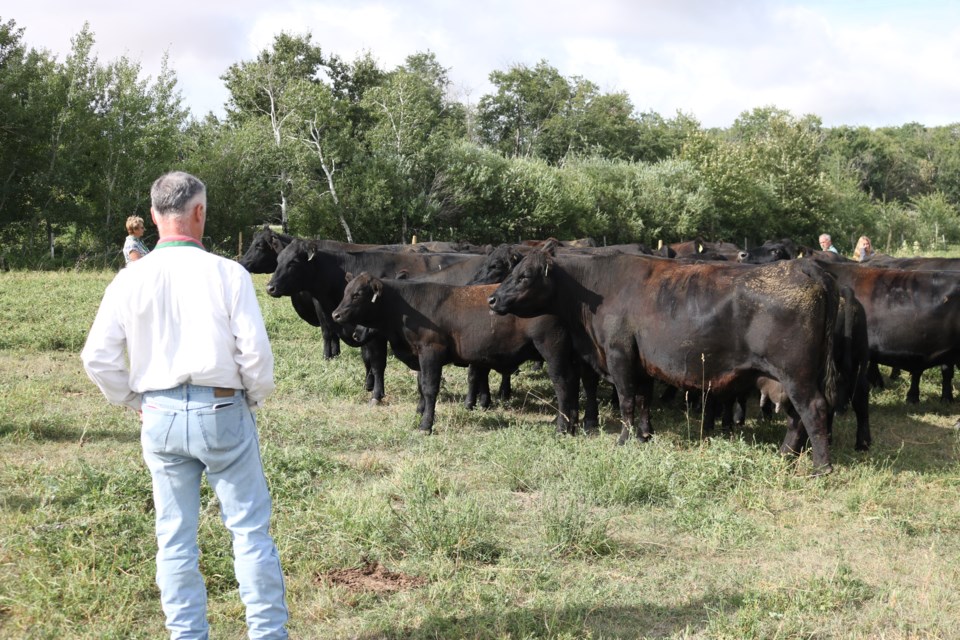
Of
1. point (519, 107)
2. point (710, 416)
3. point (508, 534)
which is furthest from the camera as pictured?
point (519, 107)

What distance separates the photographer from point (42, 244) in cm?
3044

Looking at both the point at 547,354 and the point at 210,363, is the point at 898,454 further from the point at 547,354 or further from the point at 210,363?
the point at 210,363

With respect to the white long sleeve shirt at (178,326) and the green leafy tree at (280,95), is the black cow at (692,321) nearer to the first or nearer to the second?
the white long sleeve shirt at (178,326)

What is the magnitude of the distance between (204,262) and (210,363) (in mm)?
451

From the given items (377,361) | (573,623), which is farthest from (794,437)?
(377,361)

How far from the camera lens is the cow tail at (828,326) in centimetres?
768

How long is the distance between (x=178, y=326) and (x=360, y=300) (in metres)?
5.97

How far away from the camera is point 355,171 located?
127 feet

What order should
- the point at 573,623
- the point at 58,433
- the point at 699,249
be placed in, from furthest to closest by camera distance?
the point at 699,249, the point at 58,433, the point at 573,623

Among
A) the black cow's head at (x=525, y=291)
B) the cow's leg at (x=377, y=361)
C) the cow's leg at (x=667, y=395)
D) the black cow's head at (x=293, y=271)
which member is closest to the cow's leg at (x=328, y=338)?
the black cow's head at (x=293, y=271)

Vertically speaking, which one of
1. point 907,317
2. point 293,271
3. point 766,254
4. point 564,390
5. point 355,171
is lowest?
point 564,390

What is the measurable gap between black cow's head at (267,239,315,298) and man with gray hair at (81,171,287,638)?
8.55m

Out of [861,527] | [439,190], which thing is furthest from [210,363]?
[439,190]

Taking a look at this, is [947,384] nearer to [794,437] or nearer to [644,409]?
[794,437]
